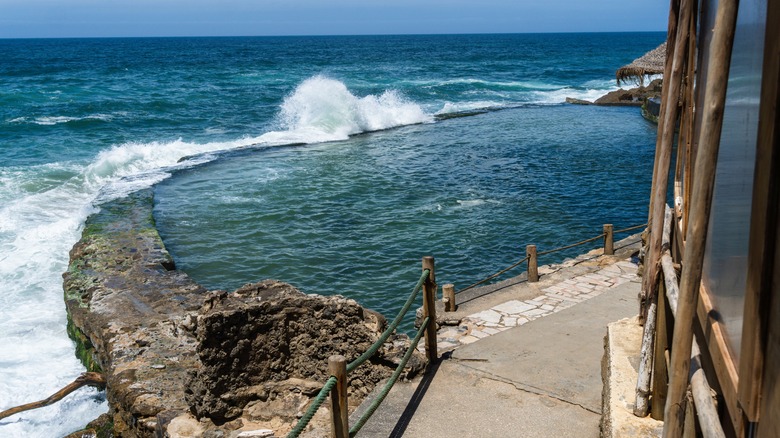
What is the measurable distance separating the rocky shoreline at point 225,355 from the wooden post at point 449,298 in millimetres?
1871

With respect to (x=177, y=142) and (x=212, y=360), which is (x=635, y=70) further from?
(x=212, y=360)

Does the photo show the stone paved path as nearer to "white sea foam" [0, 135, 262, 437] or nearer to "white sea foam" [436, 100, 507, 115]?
"white sea foam" [0, 135, 262, 437]

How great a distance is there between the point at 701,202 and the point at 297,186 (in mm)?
18858

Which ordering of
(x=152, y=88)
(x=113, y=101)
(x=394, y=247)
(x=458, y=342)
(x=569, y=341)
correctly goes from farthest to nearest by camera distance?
(x=152, y=88)
(x=113, y=101)
(x=394, y=247)
(x=458, y=342)
(x=569, y=341)

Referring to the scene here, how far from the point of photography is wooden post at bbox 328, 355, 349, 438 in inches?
178

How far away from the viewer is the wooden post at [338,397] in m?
4.53

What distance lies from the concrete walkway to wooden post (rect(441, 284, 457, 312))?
16cm

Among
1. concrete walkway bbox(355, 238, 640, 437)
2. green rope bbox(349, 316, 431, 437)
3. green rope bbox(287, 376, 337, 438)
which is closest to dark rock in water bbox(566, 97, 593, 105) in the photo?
concrete walkway bbox(355, 238, 640, 437)

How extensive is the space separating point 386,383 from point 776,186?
427 cm

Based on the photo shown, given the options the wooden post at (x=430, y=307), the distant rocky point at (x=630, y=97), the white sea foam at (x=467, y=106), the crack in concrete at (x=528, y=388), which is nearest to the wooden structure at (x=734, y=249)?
the crack in concrete at (x=528, y=388)

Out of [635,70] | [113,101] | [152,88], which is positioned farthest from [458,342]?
[152,88]

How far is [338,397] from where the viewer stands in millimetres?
4582

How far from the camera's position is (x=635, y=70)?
3053cm

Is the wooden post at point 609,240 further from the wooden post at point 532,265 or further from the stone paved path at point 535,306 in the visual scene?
the wooden post at point 532,265
